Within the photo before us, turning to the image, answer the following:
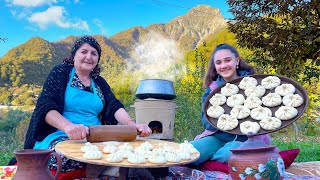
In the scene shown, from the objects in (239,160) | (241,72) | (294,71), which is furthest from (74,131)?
(294,71)

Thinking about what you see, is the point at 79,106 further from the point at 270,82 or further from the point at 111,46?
the point at 111,46

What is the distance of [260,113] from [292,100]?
0.23 metres

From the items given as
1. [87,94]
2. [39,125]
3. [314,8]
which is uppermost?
[314,8]

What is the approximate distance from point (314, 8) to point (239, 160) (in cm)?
370

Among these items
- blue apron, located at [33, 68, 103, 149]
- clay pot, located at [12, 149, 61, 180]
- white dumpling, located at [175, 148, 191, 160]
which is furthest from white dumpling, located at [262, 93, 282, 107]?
clay pot, located at [12, 149, 61, 180]

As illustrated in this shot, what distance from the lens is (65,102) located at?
2.64m

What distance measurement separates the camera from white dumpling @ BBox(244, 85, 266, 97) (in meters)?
2.66

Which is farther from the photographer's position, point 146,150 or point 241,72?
point 241,72

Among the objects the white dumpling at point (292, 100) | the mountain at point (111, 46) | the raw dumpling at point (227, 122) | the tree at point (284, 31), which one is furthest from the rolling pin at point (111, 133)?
the mountain at point (111, 46)

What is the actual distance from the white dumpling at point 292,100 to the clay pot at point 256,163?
28.7 inches

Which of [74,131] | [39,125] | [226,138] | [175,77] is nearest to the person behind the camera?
[74,131]

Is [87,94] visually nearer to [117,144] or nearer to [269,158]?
[117,144]

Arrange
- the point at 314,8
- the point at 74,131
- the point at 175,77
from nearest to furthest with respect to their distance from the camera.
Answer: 1. the point at 74,131
2. the point at 314,8
3. the point at 175,77

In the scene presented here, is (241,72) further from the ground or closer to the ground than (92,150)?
further from the ground
